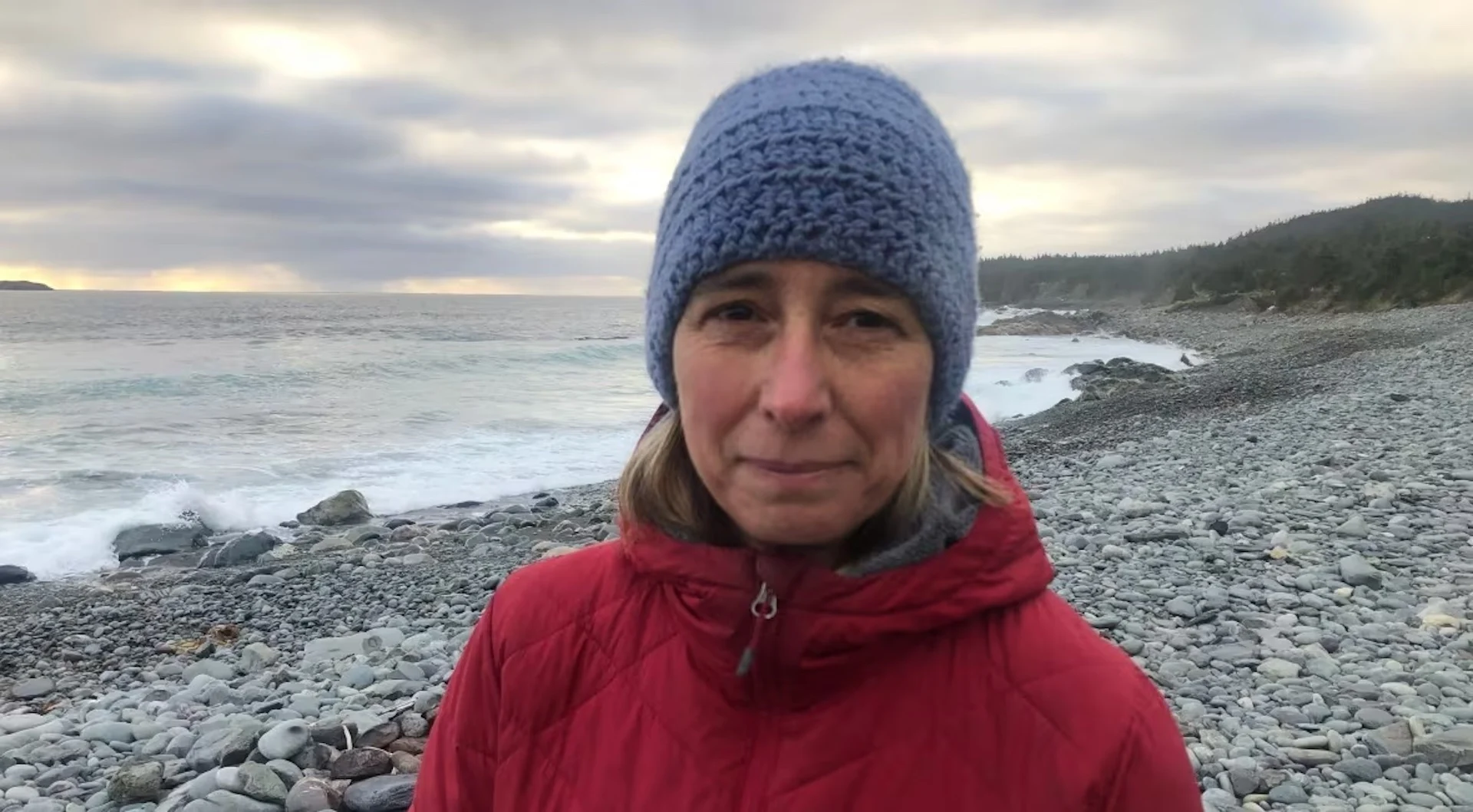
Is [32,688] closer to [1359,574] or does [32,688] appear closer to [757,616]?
[757,616]

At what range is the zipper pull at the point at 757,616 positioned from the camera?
1510 mm

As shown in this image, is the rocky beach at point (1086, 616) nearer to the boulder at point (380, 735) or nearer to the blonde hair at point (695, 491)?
the boulder at point (380, 735)

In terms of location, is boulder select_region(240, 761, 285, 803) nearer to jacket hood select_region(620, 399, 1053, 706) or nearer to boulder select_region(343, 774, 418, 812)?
boulder select_region(343, 774, 418, 812)

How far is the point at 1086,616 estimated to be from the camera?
5879 mm

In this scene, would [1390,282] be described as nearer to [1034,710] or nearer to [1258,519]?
[1258,519]

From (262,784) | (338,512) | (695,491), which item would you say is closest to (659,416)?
(695,491)

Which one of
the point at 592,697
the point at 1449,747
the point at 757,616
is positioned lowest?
the point at 1449,747

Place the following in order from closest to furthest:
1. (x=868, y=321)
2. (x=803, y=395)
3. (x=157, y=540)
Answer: (x=803, y=395)
(x=868, y=321)
(x=157, y=540)

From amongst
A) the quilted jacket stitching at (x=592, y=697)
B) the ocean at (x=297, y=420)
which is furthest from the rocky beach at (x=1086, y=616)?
the quilted jacket stitching at (x=592, y=697)

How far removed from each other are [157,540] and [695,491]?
36.8ft

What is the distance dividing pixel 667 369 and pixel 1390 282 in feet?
A: 145

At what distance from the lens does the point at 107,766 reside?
473cm

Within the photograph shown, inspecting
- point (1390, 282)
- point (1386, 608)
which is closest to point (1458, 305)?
point (1390, 282)

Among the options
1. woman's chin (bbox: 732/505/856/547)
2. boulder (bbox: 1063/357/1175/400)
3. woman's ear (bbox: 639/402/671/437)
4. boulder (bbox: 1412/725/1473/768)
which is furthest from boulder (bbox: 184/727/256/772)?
boulder (bbox: 1063/357/1175/400)
